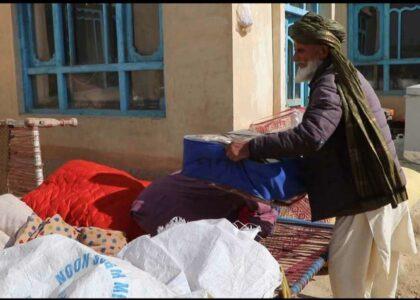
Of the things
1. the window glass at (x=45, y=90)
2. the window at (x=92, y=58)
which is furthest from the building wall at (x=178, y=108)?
the window glass at (x=45, y=90)

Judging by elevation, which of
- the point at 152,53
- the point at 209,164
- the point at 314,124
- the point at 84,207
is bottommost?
the point at 84,207

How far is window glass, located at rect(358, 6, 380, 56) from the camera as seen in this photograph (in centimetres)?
949

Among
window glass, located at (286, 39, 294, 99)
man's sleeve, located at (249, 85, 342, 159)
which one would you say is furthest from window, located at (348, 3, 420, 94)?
man's sleeve, located at (249, 85, 342, 159)

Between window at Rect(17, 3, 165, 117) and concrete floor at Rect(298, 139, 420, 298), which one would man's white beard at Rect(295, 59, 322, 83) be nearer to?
concrete floor at Rect(298, 139, 420, 298)

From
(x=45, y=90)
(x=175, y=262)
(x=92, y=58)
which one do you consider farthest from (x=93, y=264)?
(x=45, y=90)

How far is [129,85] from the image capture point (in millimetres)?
→ 5402

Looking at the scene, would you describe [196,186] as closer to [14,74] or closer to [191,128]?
[191,128]

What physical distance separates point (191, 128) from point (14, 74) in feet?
9.04

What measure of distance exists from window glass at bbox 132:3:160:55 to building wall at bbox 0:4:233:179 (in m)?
0.30

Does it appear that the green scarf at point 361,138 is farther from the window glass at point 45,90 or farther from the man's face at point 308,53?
the window glass at point 45,90

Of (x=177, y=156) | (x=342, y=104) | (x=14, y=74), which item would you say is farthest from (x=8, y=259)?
(x=14, y=74)

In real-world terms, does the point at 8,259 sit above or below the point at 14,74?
below

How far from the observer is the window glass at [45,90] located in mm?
6110

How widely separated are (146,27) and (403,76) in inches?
235
